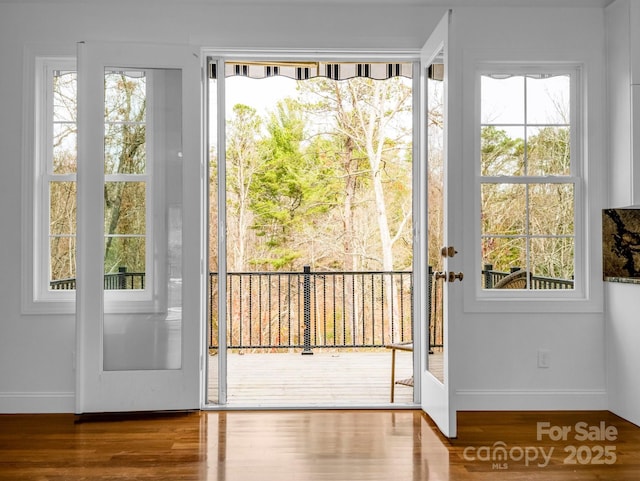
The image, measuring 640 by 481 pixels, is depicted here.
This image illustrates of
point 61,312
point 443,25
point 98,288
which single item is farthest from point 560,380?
point 61,312

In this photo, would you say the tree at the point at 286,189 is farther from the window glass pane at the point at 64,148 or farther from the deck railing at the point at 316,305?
the window glass pane at the point at 64,148

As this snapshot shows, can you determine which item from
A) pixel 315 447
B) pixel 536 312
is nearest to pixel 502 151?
pixel 536 312

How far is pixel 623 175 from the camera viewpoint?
3.89 metres

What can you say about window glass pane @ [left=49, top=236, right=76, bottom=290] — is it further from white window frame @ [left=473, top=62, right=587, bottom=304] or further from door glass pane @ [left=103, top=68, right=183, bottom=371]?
white window frame @ [left=473, top=62, right=587, bottom=304]

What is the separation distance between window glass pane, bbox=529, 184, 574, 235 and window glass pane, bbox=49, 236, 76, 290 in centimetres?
312

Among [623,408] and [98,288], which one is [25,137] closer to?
[98,288]

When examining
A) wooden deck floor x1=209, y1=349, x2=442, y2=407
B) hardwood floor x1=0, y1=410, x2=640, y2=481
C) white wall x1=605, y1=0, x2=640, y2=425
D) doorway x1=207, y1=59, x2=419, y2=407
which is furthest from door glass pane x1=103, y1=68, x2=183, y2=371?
doorway x1=207, y1=59, x2=419, y2=407

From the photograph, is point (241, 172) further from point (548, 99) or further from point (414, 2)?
point (548, 99)

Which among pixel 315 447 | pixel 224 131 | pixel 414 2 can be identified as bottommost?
pixel 315 447

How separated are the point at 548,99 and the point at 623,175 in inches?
28.6

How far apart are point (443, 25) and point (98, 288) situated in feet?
8.55

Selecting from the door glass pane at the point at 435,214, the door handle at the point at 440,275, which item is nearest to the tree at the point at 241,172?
the door glass pane at the point at 435,214

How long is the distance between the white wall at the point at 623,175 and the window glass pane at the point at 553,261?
272mm

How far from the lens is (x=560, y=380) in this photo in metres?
4.04
